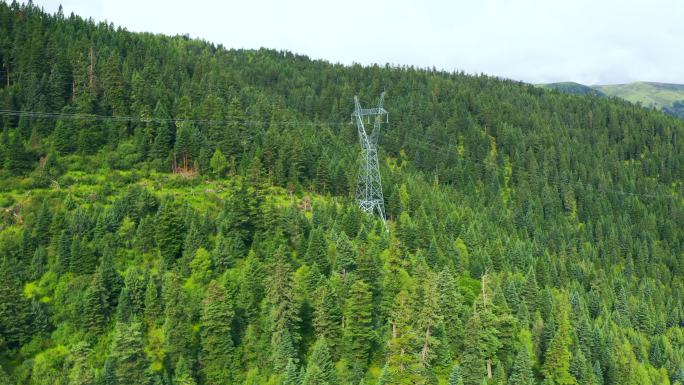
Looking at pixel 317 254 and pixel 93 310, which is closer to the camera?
pixel 93 310

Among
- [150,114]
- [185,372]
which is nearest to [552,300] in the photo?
[185,372]

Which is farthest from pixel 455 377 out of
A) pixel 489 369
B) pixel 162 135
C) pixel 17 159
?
pixel 17 159

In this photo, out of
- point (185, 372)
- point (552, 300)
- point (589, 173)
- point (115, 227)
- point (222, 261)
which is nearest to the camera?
point (185, 372)

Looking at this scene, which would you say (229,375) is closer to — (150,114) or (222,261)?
(222,261)

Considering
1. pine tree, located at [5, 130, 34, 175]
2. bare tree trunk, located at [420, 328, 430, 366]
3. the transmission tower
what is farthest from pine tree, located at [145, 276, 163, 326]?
pine tree, located at [5, 130, 34, 175]

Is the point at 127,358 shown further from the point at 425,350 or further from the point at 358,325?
the point at 425,350
